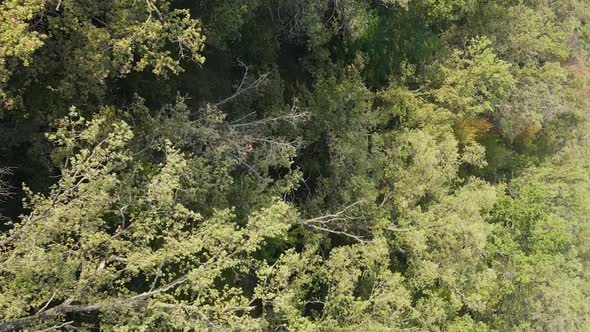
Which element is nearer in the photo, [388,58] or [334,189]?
[334,189]

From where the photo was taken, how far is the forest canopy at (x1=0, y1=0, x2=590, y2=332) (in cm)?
1152

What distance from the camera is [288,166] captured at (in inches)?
647

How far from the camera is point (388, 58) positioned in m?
22.2

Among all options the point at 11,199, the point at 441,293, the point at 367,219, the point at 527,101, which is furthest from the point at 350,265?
the point at 527,101

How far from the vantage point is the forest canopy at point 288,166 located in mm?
11516

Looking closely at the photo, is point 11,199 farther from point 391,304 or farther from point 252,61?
point 391,304

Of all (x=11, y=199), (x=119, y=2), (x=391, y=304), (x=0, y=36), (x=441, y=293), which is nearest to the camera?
(x=0, y=36)

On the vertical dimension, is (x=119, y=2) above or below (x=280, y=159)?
above

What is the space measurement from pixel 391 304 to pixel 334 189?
4.62 meters

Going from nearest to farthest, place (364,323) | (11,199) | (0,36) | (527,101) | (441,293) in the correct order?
(0,36), (11,199), (364,323), (441,293), (527,101)

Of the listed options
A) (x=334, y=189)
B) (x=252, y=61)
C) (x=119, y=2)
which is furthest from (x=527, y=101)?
(x=119, y=2)

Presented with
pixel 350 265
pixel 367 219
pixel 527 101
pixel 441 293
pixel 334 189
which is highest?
pixel 527 101

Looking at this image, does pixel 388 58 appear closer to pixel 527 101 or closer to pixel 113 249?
pixel 527 101

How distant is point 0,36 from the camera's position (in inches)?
383
